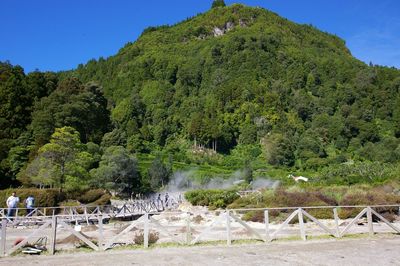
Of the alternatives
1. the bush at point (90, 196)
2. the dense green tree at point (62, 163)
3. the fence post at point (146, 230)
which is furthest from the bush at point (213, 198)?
the fence post at point (146, 230)

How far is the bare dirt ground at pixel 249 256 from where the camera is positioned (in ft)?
34.0

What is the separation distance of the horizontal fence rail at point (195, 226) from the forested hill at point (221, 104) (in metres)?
23.0

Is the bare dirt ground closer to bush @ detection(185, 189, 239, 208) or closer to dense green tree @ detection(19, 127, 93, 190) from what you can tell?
bush @ detection(185, 189, 239, 208)

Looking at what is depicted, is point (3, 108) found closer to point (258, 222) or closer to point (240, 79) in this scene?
point (258, 222)

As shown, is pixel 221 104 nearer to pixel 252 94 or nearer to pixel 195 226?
pixel 252 94

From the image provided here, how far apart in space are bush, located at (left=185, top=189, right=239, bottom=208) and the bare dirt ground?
19.1 metres

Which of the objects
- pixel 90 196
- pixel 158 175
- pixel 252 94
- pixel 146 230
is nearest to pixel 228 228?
pixel 146 230

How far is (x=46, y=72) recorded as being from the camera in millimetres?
79125

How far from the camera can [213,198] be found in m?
33.0

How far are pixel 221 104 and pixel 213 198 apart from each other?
100 metres

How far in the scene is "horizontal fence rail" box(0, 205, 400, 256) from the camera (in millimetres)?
12375

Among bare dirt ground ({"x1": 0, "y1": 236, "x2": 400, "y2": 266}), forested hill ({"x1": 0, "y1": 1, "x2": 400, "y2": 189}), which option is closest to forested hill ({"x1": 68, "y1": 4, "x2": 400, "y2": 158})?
forested hill ({"x1": 0, "y1": 1, "x2": 400, "y2": 189})

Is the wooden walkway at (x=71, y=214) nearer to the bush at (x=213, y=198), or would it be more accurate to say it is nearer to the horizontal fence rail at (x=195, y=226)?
the horizontal fence rail at (x=195, y=226)

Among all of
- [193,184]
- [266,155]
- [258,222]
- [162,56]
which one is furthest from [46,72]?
[162,56]
